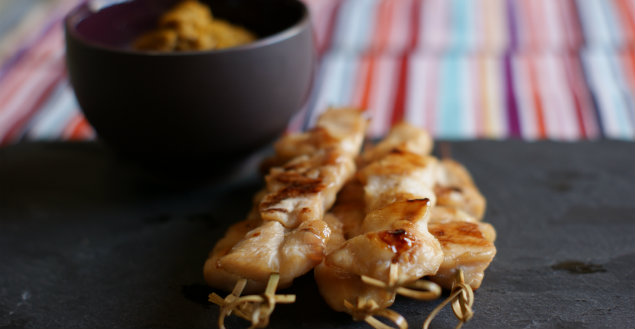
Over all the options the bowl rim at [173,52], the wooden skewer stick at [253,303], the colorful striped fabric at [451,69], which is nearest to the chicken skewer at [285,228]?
the wooden skewer stick at [253,303]

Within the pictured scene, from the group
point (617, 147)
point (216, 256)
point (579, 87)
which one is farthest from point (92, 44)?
point (579, 87)

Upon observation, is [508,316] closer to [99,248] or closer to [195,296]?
[195,296]

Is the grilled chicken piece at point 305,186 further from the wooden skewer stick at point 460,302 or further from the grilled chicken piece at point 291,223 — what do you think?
the wooden skewer stick at point 460,302

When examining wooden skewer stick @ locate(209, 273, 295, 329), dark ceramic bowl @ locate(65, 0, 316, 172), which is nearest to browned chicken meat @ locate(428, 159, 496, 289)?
wooden skewer stick @ locate(209, 273, 295, 329)

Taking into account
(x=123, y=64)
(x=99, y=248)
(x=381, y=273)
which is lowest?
(x=99, y=248)

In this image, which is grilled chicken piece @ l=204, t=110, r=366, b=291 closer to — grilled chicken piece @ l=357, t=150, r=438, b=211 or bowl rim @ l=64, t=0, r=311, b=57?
grilled chicken piece @ l=357, t=150, r=438, b=211

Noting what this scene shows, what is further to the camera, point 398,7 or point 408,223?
point 398,7

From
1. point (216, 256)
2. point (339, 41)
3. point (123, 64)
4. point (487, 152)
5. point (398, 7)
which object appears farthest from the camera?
point (398, 7)

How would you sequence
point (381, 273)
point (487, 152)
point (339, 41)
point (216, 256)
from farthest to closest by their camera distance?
point (339, 41) < point (487, 152) < point (216, 256) < point (381, 273)
